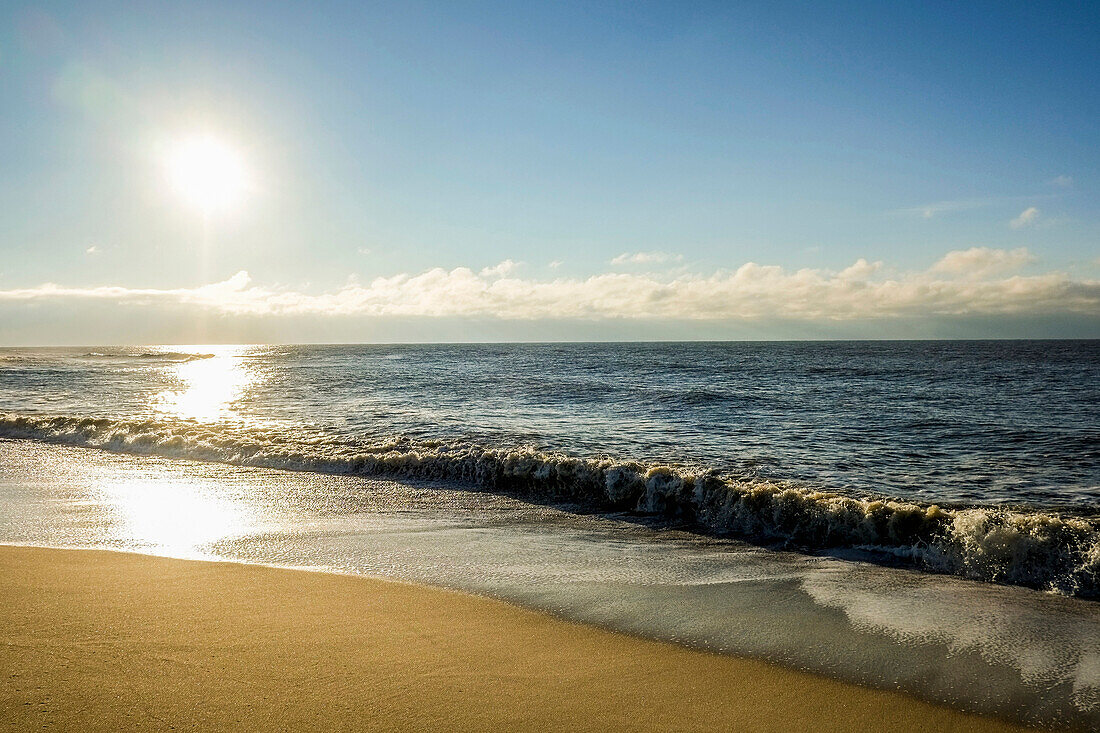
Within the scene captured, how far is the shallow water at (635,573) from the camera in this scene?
500 cm

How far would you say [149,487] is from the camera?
11.8 m

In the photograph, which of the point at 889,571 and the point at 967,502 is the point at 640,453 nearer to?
the point at 967,502

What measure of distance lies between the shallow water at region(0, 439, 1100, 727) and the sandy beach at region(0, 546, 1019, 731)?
0.46 meters

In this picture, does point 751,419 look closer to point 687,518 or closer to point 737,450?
point 737,450

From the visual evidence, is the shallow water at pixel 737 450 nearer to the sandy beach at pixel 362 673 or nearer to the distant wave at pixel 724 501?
the distant wave at pixel 724 501

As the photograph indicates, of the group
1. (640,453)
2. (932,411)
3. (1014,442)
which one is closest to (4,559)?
(640,453)

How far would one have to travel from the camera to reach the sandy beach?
3986mm

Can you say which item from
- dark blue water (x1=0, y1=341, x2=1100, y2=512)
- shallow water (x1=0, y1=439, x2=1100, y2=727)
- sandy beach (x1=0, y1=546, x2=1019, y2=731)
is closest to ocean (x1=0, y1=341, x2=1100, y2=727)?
shallow water (x1=0, y1=439, x2=1100, y2=727)

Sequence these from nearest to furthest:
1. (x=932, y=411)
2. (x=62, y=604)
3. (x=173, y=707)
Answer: (x=173, y=707) → (x=62, y=604) → (x=932, y=411)

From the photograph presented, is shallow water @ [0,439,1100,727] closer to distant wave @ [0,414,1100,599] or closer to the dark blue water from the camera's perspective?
distant wave @ [0,414,1100,599]

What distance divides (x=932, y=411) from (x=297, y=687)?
84.7ft

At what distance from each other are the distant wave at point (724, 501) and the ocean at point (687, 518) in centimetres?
4

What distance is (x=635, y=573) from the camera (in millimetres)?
7242

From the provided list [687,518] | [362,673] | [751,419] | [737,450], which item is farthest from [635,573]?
[751,419]
